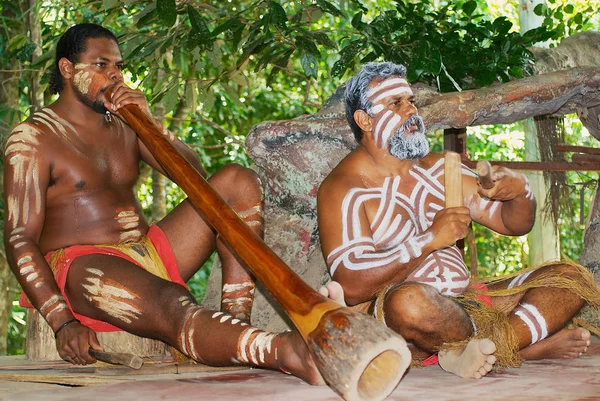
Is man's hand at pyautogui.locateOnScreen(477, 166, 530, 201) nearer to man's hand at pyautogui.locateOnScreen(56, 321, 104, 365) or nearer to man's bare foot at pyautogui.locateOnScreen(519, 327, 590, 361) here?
man's bare foot at pyautogui.locateOnScreen(519, 327, 590, 361)

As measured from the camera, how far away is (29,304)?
10.4ft

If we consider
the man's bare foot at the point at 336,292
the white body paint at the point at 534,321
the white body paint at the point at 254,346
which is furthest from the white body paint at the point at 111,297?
the white body paint at the point at 534,321

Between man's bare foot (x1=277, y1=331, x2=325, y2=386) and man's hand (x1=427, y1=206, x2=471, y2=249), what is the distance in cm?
67

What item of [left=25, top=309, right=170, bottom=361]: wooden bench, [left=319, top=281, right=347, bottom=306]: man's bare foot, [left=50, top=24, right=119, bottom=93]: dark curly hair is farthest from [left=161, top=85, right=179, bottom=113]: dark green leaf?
[left=319, top=281, right=347, bottom=306]: man's bare foot

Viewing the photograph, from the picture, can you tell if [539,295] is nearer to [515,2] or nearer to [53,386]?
[53,386]

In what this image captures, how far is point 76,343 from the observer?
280 centimetres

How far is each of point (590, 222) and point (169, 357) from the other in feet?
7.95

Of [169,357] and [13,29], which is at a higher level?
[13,29]

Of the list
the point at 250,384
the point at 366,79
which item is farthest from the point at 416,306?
the point at 366,79

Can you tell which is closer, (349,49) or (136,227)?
(136,227)

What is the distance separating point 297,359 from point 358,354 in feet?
1.12

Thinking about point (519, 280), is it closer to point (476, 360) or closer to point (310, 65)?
point (476, 360)

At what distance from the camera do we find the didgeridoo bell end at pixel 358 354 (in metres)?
1.96

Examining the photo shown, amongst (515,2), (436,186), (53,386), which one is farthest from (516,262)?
(53,386)
